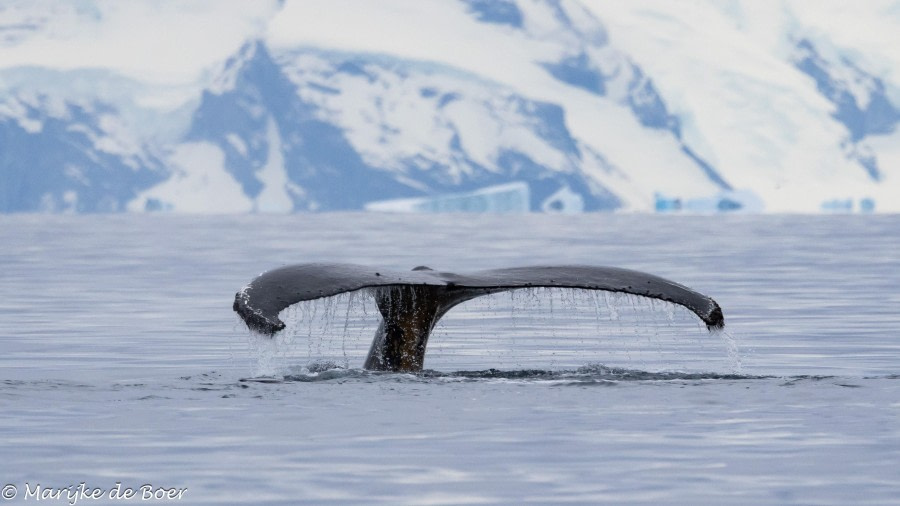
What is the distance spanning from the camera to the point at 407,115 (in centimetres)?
10119

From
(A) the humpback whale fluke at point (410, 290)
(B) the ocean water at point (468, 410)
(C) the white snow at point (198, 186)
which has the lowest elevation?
(B) the ocean water at point (468, 410)

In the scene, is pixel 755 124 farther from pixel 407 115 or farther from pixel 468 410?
pixel 468 410

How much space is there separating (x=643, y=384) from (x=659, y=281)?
1.78m

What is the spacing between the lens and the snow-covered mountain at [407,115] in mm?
98875

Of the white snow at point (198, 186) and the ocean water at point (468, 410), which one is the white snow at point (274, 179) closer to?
the white snow at point (198, 186)

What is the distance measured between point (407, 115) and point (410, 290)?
92570 mm

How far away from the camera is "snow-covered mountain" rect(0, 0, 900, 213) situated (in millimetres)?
98875

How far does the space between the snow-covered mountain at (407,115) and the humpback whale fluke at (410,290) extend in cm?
8341

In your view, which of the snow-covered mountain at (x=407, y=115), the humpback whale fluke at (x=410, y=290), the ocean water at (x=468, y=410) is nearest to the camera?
the ocean water at (x=468, y=410)

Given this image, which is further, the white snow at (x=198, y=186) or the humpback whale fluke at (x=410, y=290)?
the white snow at (x=198, y=186)

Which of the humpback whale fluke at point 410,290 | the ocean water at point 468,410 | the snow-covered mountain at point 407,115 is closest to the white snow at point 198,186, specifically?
the snow-covered mountain at point 407,115

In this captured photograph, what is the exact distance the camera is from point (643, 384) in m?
10.1

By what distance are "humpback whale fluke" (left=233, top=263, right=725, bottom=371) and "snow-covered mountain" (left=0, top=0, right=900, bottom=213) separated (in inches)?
3284

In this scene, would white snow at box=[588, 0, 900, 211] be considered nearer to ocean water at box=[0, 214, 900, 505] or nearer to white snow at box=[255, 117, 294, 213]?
white snow at box=[255, 117, 294, 213]
